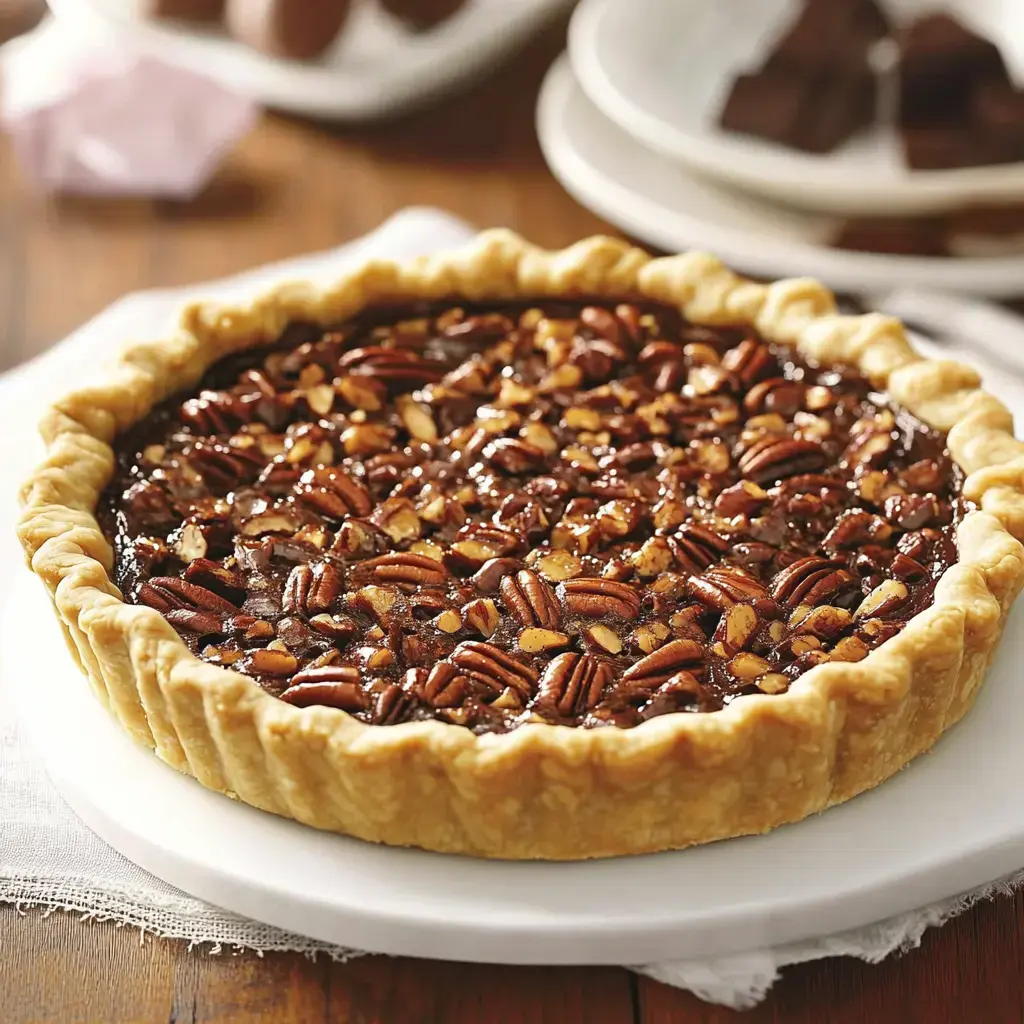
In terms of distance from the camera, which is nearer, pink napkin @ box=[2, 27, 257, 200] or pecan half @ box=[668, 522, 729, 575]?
pecan half @ box=[668, 522, 729, 575]

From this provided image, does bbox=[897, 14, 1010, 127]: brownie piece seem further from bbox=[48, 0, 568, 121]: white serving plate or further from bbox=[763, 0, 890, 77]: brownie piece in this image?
bbox=[48, 0, 568, 121]: white serving plate

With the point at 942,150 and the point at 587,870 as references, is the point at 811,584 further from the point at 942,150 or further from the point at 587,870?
the point at 942,150

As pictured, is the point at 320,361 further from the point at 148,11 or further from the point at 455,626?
the point at 148,11

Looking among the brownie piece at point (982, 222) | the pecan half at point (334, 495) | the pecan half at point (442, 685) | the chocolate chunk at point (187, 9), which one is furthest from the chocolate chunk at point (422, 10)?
the pecan half at point (442, 685)

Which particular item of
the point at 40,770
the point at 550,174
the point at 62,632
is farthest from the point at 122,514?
the point at 550,174

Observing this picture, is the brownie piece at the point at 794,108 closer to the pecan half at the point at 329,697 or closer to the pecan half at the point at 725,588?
the pecan half at the point at 725,588

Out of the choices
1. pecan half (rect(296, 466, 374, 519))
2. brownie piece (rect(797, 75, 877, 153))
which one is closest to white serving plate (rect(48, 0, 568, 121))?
brownie piece (rect(797, 75, 877, 153))

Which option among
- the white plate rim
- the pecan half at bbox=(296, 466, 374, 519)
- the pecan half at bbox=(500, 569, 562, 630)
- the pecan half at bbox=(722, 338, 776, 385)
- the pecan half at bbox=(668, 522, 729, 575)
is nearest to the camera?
the white plate rim
